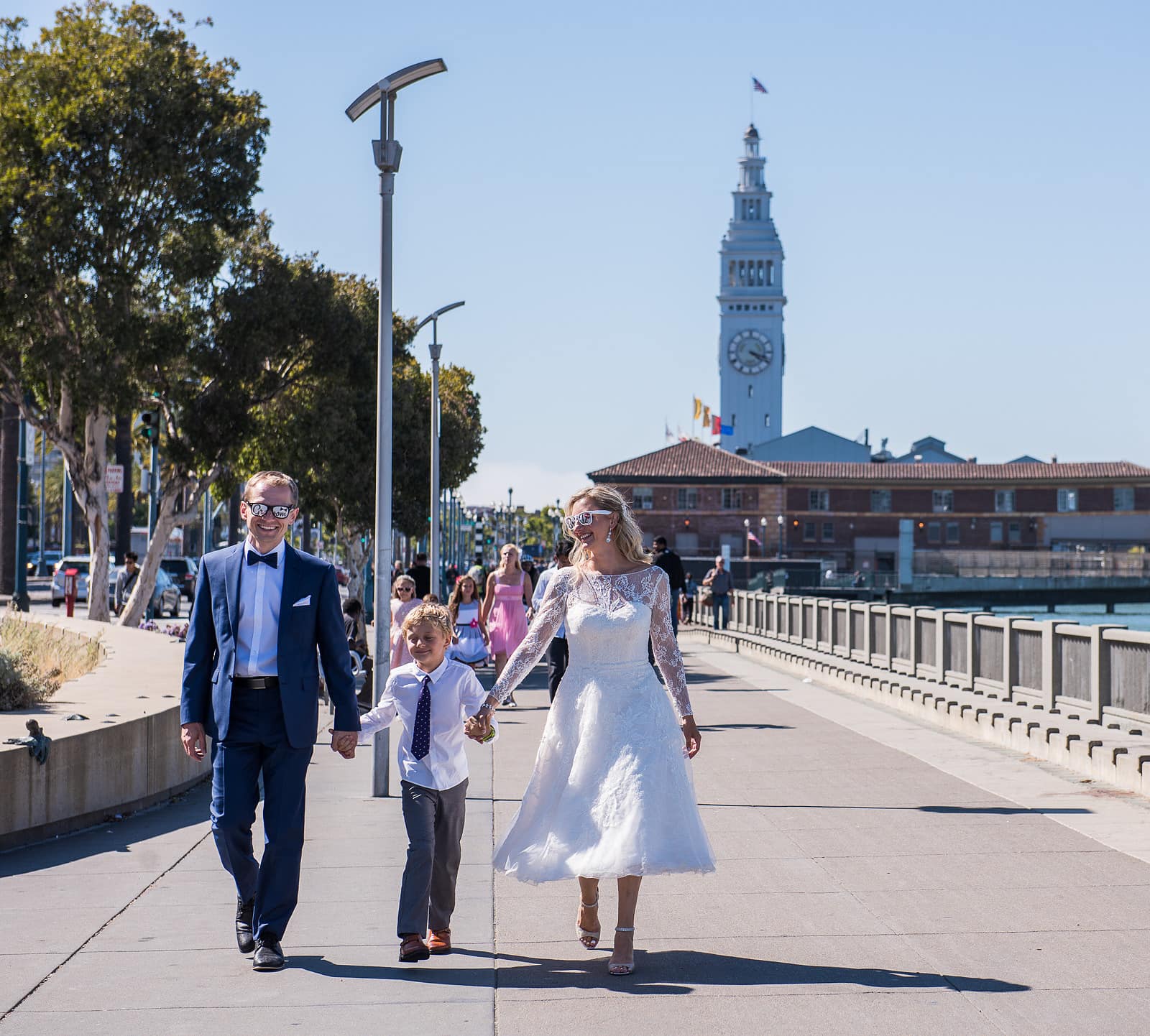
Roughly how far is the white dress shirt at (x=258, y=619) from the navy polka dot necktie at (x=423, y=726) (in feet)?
2.27

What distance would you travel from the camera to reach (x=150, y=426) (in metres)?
26.7

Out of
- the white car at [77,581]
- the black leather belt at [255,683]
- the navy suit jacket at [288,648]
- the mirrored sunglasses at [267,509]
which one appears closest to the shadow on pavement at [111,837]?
the navy suit jacket at [288,648]

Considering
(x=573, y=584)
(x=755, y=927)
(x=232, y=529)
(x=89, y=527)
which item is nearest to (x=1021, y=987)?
(x=755, y=927)

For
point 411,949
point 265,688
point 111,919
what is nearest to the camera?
point 265,688

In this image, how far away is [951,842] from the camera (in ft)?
29.6

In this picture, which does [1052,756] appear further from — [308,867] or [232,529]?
[232,529]

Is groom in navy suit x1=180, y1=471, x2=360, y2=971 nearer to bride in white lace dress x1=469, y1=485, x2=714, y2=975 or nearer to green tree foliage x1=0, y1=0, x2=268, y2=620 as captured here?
bride in white lace dress x1=469, y1=485, x2=714, y2=975

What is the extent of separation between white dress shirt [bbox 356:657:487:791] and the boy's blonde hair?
0.51 feet

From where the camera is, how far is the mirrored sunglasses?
6.12 meters

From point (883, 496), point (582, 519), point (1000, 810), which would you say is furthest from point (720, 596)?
point (883, 496)

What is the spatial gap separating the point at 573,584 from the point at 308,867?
9.70 ft

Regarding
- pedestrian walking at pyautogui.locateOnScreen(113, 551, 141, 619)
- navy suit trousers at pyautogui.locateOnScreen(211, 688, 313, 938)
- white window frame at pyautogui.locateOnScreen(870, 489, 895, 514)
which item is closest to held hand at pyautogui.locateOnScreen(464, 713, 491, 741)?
navy suit trousers at pyautogui.locateOnScreen(211, 688, 313, 938)

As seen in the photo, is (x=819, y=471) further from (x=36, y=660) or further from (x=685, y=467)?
(x=36, y=660)

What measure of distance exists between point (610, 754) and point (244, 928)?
1639 mm
